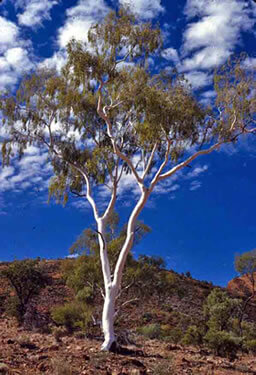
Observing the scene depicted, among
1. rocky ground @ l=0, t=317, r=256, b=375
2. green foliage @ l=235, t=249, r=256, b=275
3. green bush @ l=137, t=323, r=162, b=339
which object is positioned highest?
green foliage @ l=235, t=249, r=256, b=275

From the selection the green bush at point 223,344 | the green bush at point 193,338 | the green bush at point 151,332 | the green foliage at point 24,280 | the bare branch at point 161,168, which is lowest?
the green bush at point 223,344

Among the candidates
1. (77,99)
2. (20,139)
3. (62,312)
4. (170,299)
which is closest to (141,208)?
(77,99)

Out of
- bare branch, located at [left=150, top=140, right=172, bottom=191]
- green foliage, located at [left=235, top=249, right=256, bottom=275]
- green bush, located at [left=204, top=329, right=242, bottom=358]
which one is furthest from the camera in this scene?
green foliage, located at [left=235, top=249, right=256, bottom=275]

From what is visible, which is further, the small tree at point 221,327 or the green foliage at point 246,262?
the green foliage at point 246,262

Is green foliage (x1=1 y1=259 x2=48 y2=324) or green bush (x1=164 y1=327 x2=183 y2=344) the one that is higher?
green foliage (x1=1 y1=259 x2=48 y2=324)

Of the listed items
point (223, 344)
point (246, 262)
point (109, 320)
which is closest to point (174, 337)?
point (223, 344)

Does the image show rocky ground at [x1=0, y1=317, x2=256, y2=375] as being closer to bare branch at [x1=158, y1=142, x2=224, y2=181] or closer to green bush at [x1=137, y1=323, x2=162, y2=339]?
bare branch at [x1=158, y1=142, x2=224, y2=181]

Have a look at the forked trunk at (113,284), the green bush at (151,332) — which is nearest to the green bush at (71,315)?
the green bush at (151,332)

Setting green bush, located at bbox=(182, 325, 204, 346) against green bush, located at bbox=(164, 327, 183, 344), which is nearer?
green bush, located at bbox=(182, 325, 204, 346)

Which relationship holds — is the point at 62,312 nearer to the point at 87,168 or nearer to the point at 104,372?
the point at 87,168

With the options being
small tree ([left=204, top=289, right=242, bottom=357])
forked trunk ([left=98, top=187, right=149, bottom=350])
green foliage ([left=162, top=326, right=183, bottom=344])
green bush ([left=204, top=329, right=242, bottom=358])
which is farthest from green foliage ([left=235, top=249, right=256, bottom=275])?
forked trunk ([left=98, top=187, right=149, bottom=350])

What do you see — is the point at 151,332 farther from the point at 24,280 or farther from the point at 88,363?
the point at 88,363

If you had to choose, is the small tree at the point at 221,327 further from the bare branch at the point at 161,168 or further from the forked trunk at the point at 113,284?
the bare branch at the point at 161,168

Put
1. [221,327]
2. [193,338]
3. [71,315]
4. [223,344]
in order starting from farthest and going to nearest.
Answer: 1. [221,327]
2. [71,315]
3. [193,338]
4. [223,344]
